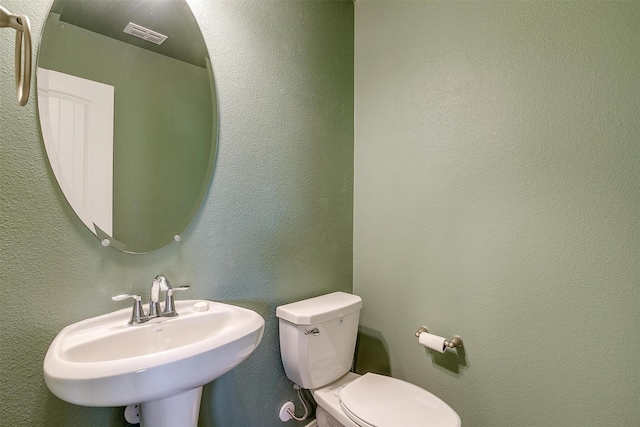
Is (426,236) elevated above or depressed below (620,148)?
below

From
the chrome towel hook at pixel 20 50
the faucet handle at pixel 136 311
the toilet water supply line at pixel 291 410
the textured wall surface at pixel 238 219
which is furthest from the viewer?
the toilet water supply line at pixel 291 410

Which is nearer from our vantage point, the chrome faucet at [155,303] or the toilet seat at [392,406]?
the chrome faucet at [155,303]

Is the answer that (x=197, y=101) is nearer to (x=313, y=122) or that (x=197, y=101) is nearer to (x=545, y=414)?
(x=313, y=122)

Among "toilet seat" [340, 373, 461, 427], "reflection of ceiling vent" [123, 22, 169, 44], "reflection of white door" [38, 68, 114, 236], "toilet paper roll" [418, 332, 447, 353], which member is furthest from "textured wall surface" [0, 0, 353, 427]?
"toilet paper roll" [418, 332, 447, 353]

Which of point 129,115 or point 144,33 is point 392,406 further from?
point 144,33

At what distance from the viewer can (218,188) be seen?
1.24m

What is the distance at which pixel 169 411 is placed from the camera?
2.94 ft

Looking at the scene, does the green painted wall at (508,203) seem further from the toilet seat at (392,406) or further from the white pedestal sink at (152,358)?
the white pedestal sink at (152,358)

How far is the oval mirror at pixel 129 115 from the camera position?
0.92m

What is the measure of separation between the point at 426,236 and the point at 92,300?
4.30ft

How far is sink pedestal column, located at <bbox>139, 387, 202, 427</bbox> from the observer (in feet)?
2.91

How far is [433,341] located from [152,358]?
3.63ft

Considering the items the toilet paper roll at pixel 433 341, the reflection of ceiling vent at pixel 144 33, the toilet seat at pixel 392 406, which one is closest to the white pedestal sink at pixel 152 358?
the toilet seat at pixel 392 406

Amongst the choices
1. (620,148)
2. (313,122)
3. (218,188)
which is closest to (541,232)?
(620,148)
